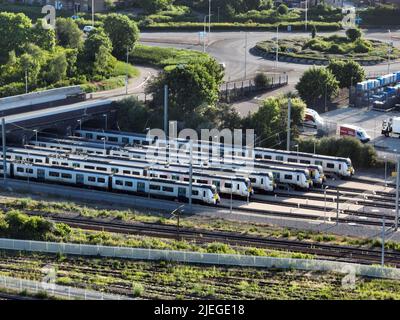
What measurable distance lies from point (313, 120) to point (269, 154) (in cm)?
607

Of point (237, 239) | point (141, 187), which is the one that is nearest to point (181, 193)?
point (141, 187)

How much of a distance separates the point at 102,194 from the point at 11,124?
7.68 metres

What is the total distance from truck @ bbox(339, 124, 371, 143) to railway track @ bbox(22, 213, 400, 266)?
13470mm

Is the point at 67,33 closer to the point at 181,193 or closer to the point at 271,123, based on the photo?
the point at 271,123

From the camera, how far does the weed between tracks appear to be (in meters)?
27.8

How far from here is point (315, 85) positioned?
52281 millimetres

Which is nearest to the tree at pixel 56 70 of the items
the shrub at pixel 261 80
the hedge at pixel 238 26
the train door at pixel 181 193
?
the shrub at pixel 261 80

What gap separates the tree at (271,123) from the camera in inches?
1822

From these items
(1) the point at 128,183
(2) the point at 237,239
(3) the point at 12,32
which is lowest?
(2) the point at 237,239

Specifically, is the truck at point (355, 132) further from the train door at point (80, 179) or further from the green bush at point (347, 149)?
the train door at point (80, 179)

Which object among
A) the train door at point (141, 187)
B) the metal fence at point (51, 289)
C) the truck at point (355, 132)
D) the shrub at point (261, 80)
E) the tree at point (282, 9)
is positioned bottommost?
the train door at point (141, 187)

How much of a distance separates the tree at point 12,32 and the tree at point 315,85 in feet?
56.7

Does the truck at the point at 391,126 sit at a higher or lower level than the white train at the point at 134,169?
higher

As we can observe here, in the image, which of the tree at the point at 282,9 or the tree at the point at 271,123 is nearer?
the tree at the point at 271,123
